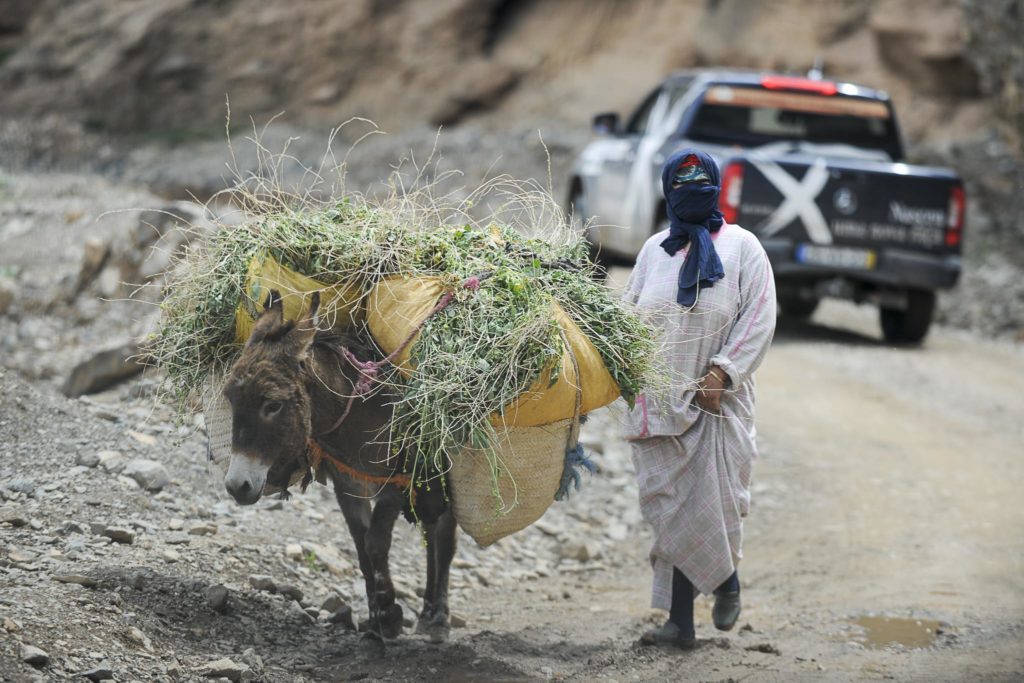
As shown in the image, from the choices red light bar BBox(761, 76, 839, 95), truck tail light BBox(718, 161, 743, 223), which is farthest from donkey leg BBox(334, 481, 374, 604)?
red light bar BBox(761, 76, 839, 95)

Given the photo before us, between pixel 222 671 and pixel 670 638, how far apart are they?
5.78 ft

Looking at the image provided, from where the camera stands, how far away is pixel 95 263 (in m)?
9.46

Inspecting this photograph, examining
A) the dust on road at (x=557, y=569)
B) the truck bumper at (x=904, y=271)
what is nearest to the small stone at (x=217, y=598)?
the dust on road at (x=557, y=569)

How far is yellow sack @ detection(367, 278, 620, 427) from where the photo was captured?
3.90m

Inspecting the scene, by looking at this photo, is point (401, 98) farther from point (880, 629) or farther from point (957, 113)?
point (880, 629)

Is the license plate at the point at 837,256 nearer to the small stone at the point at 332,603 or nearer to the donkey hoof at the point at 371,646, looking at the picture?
the small stone at the point at 332,603

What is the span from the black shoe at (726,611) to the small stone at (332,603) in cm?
149

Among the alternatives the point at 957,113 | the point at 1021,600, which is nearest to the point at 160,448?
the point at 1021,600

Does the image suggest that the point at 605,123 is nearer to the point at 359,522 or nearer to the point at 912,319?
the point at 912,319

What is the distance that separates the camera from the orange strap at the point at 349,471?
4125mm

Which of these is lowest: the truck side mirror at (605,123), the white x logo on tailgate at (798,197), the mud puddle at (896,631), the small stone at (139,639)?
the mud puddle at (896,631)

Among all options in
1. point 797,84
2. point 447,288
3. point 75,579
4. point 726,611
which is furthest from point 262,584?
point 797,84

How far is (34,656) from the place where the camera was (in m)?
3.49

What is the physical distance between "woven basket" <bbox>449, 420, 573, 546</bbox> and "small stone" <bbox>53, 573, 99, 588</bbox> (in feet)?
4.29
